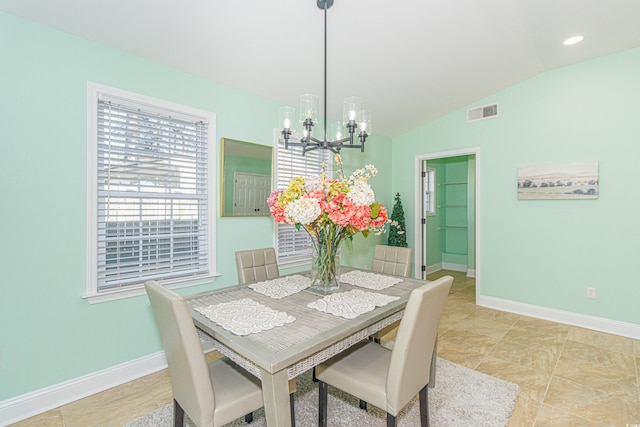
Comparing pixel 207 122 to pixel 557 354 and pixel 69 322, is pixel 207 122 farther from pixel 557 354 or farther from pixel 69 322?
pixel 557 354

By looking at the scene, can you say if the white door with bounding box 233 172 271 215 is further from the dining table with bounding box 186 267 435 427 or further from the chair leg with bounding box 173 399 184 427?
the chair leg with bounding box 173 399 184 427

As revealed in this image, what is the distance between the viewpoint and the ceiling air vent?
4082 mm

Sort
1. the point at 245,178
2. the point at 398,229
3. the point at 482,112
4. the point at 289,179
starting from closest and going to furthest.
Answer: the point at 245,178
the point at 289,179
the point at 482,112
the point at 398,229

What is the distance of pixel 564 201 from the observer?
3578mm

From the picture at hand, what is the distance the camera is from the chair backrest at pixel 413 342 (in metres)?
1.39

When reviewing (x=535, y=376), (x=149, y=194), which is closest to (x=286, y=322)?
(x=149, y=194)

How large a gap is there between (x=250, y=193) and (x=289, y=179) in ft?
2.12

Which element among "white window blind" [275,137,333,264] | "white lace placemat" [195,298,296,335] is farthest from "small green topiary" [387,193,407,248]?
"white lace placemat" [195,298,296,335]

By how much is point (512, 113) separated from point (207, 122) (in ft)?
12.5

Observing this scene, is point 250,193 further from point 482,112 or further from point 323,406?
point 482,112

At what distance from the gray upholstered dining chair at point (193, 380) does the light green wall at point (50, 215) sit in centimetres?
119

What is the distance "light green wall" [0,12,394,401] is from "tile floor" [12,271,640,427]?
0.34m

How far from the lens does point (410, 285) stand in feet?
7.41

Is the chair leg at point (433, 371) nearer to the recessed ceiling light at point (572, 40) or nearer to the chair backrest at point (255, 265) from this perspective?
the chair backrest at point (255, 265)
